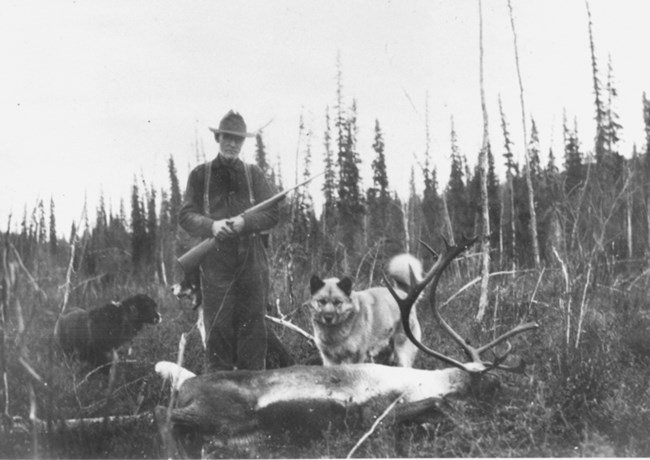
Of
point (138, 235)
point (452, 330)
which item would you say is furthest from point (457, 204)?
point (452, 330)

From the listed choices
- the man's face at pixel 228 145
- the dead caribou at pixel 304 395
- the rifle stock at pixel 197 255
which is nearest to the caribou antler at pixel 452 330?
the dead caribou at pixel 304 395

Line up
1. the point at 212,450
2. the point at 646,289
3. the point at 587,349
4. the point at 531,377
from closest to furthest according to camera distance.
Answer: the point at 212,450, the point at 531,377, the point at 587,349, the point at 646,289

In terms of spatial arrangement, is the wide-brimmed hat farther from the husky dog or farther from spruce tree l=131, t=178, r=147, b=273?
spruce tree l=131, t=178, r=147, b=273

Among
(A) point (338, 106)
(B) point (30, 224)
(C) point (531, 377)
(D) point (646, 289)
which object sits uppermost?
(A) point (338, 106)

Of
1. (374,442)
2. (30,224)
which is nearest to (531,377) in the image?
(374,442)

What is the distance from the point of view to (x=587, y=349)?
16.6 feet

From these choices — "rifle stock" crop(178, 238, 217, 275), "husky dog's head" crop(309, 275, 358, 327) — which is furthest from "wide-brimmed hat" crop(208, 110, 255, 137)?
"husky dog's head" crop(309, 275, 358, 327)

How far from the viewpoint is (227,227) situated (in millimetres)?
5297

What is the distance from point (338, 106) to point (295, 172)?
0.91 meters

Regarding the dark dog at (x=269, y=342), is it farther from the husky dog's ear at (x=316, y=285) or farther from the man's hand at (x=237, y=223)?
the man's hand at (x=237, y=223)

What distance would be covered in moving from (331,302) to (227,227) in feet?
→ 4.26

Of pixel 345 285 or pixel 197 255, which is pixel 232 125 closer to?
pixel 197 255

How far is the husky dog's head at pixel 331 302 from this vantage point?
5.82 meters

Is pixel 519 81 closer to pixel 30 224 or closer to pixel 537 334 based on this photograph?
pixel 537 334
